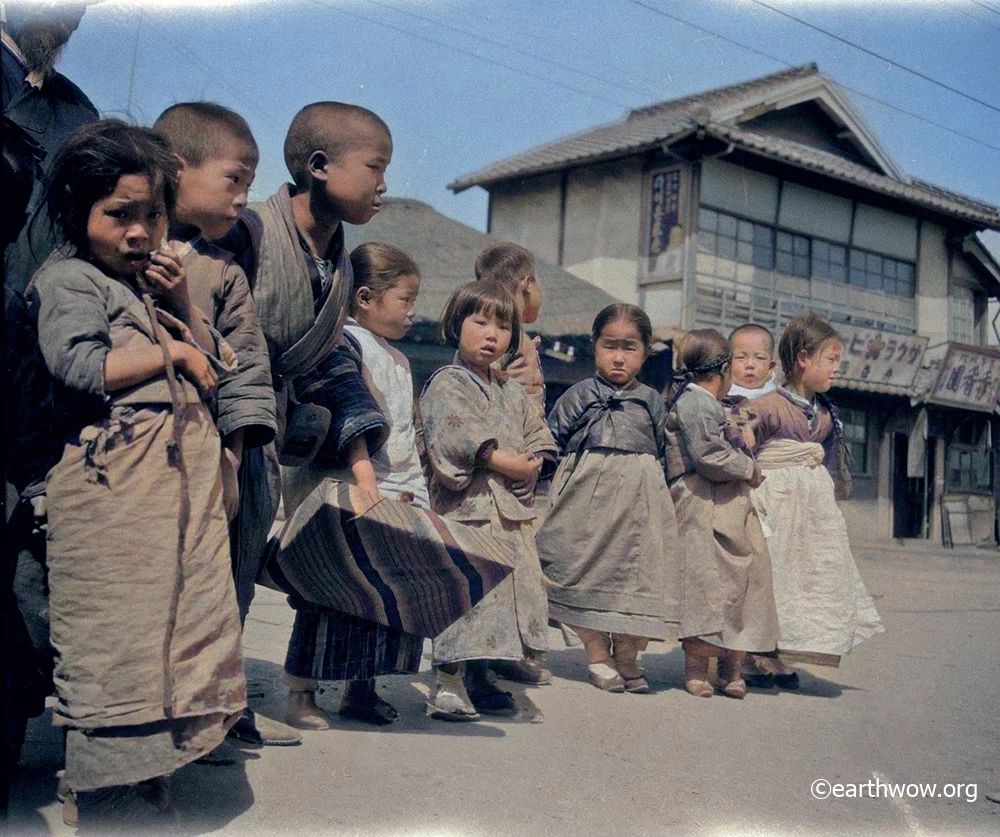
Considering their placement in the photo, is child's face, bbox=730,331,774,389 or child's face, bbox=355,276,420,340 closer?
child's face, bbox=355,276,420,340

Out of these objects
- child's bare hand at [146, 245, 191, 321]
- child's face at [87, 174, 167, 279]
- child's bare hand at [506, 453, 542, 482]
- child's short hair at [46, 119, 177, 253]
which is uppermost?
child's short hair at [46, 119, 177, 253]

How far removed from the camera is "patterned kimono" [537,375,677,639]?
396cm

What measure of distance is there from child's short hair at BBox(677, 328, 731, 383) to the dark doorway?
14.4 m

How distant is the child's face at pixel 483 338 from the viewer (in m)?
3.62

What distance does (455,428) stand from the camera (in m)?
3.50

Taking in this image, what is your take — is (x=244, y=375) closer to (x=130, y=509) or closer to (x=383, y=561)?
(x=130, y=509)

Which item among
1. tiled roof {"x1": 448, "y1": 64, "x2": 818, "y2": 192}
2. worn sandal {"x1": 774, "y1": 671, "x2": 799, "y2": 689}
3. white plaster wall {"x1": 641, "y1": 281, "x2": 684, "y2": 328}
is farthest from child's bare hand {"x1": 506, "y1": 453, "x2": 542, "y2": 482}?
white plaster wall {"x1": 641, "y1": 281, "x2": 684, "y2": 328}

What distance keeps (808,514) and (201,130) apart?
294cm

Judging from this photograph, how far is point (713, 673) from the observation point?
4.36m

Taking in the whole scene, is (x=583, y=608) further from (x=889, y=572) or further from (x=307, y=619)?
(x=889, y=572)

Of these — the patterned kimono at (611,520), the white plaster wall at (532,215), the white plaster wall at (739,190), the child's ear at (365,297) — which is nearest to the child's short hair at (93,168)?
the child's ear at (365,297)

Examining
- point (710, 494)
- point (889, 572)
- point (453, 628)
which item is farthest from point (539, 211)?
point (453, 628)

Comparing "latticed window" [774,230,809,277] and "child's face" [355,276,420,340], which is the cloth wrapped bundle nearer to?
"child's face" [355,276,420,340]

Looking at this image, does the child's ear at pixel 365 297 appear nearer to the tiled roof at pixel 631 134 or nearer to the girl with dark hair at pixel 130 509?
the girl with dark hair at pixel 130 509
